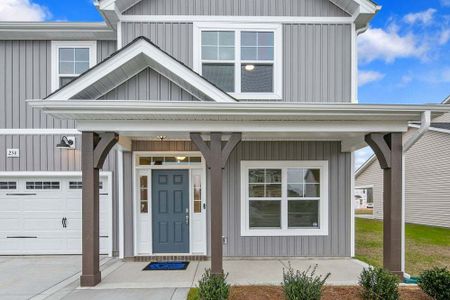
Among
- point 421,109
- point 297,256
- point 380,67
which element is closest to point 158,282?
point 297,256

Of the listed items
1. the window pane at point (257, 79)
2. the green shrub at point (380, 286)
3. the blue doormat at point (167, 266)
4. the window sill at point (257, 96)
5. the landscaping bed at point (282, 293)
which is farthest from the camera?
the window pane at point (257, 79)

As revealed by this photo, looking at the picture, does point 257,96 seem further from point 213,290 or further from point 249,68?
point 213,290

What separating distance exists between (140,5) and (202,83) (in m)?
3.34

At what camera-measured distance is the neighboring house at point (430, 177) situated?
14.2 metres

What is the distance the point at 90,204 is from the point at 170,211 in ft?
8.17

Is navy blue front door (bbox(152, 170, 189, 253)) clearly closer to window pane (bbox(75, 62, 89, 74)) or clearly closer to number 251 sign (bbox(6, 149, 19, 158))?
window pane (bbox(75, 62, 89, 74))

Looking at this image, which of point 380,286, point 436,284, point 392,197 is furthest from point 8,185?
point 436,284

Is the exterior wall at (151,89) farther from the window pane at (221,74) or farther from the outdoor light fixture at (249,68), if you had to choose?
the outdoor light fixture at (249,68)

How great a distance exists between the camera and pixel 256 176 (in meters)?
8.17

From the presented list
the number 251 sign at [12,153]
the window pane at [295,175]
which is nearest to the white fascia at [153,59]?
the window pane at [295,175]

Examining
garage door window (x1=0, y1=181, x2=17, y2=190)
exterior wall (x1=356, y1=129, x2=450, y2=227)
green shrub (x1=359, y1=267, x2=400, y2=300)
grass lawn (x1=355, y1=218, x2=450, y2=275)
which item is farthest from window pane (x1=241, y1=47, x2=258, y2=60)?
exterior wall (x1=356, y1=129, x2=450, y2=227)

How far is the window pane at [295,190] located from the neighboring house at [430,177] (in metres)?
9.50

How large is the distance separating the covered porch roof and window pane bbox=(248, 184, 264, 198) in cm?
229

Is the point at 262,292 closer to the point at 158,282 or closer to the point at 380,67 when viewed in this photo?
the point at 158,282
